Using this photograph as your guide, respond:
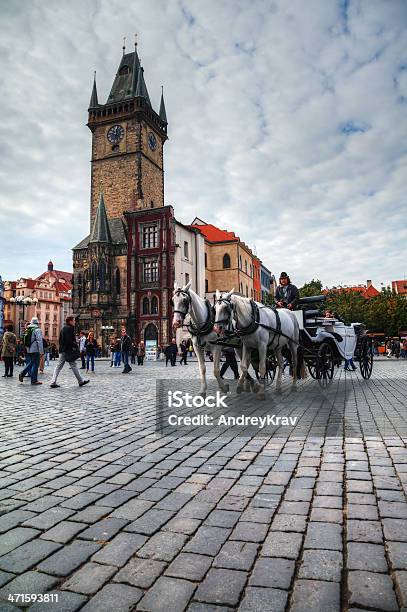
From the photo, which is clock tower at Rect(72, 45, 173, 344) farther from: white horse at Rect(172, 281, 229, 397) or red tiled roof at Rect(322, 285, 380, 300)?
white horse at Rect(172, 281, 229, 397)

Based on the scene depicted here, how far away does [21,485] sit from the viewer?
349cm

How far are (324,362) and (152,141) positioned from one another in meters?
53.4

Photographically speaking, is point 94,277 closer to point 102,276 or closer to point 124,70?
point 102,276

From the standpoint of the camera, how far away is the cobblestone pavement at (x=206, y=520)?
6.55 ft

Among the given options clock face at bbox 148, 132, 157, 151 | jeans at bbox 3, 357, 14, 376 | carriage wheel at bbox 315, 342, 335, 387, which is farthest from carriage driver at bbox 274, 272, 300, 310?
clock face at bbox 148, 132, 157, 151

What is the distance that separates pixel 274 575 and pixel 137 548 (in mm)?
781

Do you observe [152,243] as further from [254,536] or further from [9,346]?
[254,536]

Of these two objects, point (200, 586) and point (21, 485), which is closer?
point (200, 586)

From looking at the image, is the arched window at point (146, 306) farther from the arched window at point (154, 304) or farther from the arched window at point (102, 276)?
the arched window at point (102, 276)

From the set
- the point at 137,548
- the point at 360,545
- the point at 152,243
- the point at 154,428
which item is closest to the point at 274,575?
the point at 360,545

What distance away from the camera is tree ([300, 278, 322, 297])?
189 ft

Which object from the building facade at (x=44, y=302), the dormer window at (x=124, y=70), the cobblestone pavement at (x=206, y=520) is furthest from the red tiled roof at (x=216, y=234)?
the cobblestone pavement at (x=206, y=520)

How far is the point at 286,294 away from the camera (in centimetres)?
1066

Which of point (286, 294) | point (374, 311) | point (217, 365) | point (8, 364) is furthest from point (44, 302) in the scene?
point (217, 365)
